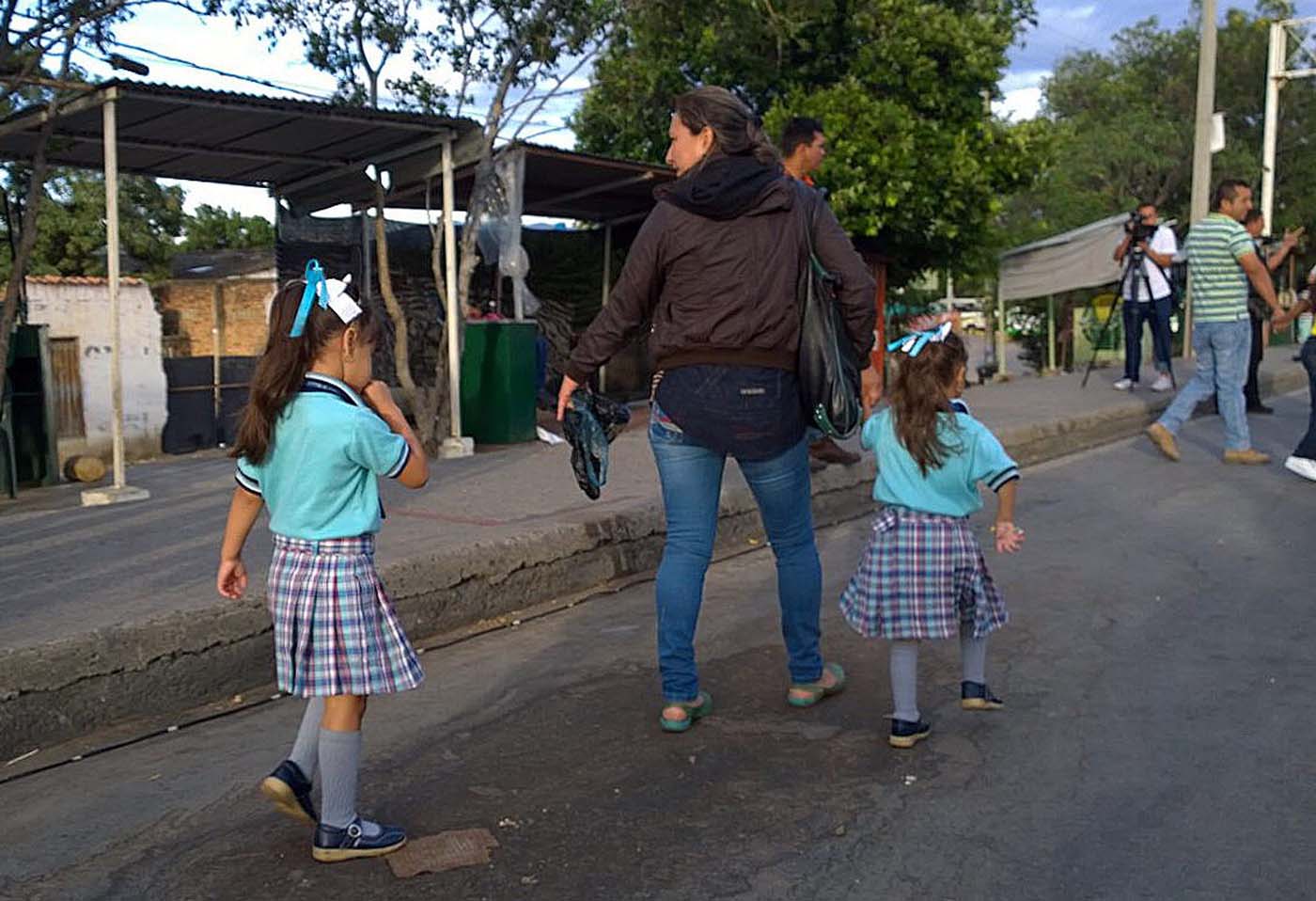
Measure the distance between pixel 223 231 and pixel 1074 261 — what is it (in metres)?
26.0

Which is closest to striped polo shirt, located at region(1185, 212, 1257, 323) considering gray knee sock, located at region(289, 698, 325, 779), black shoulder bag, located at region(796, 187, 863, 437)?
black shoulder bag, located at region(796, 187, 863, 437)

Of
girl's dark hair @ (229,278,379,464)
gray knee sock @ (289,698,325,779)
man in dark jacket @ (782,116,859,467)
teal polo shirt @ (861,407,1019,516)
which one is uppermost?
man in dark jacket @ (782,116,859,467)

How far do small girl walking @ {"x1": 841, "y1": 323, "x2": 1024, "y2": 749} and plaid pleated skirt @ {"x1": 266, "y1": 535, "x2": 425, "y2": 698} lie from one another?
5.04 ft

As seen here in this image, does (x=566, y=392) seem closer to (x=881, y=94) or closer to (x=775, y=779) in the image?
(x=775, y=779)

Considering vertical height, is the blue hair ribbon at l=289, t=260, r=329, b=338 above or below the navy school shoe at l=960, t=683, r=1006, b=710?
above

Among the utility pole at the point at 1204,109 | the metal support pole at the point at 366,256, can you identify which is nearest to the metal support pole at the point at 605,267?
the metal support pole at the point at 366,256

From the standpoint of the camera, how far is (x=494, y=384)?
426 inches

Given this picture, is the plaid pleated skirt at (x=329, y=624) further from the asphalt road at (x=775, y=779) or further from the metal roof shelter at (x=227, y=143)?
the metal roof shelter at (x=227, y=143)

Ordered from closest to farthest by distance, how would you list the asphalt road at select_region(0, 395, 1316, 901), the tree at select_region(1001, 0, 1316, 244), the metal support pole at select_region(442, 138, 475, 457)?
the asphalt road at select_region(0, 395, 1316, 901) < the metal support pole at select_region(442, 138, 475, 457) < the tree at select_region(1001, 0, 1316, 244)

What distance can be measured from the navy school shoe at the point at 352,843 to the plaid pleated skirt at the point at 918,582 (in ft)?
5.15

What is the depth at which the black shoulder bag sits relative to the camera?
4156mm

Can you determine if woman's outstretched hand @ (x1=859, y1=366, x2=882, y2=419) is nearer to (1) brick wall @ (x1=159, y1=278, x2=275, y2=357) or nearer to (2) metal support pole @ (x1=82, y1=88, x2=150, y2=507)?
(2) metal support pole @ (x1=82, y1=88, x2=150, y2=507)

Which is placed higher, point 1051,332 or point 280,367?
point 280,367

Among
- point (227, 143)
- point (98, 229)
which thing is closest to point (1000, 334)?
point (227, 143)
